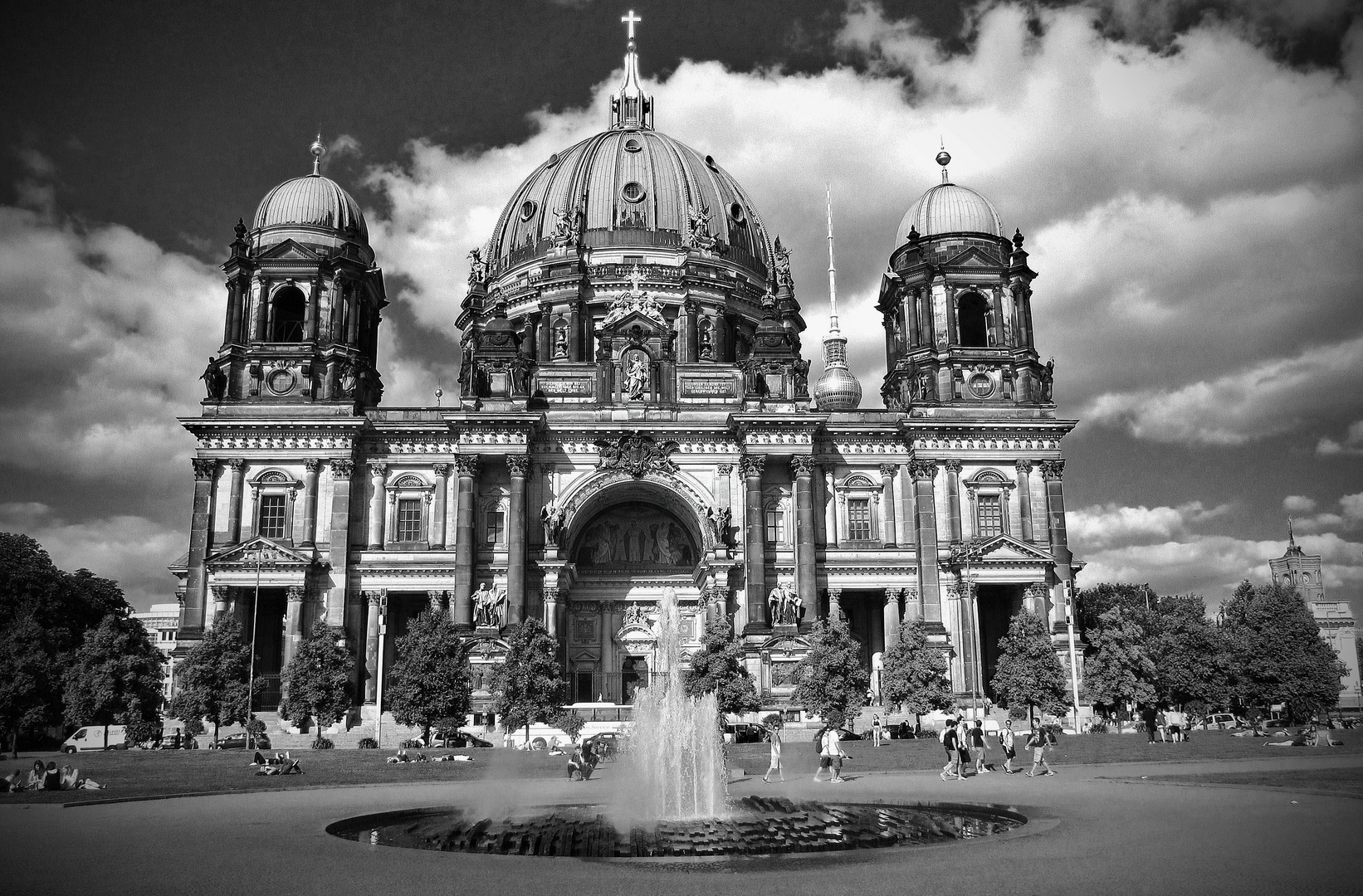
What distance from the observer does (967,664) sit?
2611 inches

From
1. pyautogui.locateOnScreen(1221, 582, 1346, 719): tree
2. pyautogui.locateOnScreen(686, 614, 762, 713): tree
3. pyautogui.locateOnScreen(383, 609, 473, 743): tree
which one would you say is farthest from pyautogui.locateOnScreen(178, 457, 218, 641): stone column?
pyautogui.locateOnScreen(1221, 582, 1346, 719): tree

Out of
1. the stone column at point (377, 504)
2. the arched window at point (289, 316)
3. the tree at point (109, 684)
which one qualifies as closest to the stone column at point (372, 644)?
the stone column at point (377, 504)

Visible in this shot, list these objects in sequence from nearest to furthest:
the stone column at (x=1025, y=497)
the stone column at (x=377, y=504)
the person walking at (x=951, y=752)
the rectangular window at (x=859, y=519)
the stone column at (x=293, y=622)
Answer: the person walking at (x=951, y=752) → the stone column at (x=293, y=622) → the stone column at (x=377, y=504) → the stone column at (x=1025, y=497) → the rectangular window at (x=859, y=519)

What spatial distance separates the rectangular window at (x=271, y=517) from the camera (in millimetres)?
67812

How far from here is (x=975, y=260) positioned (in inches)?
2899

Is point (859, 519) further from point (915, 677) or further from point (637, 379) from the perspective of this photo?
point (637, 379)

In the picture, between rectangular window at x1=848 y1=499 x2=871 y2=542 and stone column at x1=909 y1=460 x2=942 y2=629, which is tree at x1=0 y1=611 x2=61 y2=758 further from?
stone column at x1=909 y1=460 x2=942 y2=629

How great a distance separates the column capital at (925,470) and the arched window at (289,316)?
3883cm

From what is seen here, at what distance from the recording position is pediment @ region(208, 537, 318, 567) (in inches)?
2584

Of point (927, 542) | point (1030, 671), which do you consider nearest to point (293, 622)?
point (927, 542)

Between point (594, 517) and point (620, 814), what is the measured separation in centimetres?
4957

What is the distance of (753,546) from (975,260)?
77.9 feet

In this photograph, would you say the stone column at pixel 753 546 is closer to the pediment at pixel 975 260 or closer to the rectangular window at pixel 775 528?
the rectangular window at pixel 775 528

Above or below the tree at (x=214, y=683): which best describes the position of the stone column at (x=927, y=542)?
above
